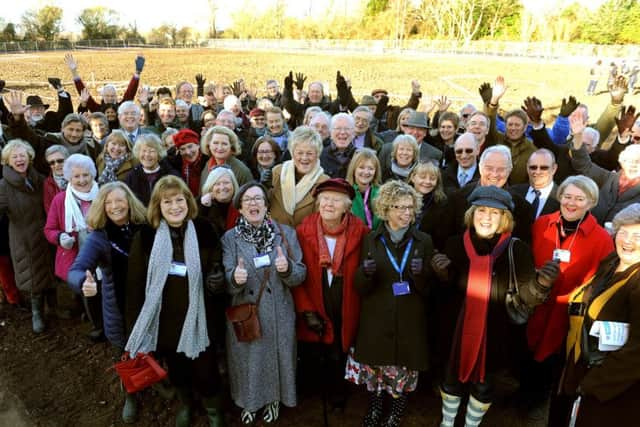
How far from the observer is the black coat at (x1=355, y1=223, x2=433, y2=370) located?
3170 millimetres

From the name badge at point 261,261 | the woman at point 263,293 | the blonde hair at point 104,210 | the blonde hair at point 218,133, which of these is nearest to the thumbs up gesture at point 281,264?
the woman at point 263,293

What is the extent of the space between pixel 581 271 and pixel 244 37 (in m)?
80.5

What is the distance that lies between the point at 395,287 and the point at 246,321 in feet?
3.92

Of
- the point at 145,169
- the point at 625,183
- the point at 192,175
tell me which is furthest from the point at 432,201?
the point at 145,169

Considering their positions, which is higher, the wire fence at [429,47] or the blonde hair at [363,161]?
the wire fence at [429,47]

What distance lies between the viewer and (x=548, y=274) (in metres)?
2.71

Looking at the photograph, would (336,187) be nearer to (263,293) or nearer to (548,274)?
(263,293)

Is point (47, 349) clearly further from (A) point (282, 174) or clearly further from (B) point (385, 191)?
(B) point (385, 191)

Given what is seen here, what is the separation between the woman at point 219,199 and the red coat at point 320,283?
81 cm

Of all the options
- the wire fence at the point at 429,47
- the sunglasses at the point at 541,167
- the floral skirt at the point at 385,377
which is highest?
the wire fence at the point at 429,47

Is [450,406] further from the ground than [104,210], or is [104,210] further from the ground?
[104,210]

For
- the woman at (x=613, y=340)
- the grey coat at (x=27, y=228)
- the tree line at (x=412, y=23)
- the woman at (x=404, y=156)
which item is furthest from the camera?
the tree line at (x=412, y=23)

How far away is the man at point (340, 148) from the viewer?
466cm

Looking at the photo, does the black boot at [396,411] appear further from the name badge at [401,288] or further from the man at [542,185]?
the man at [542,185]
